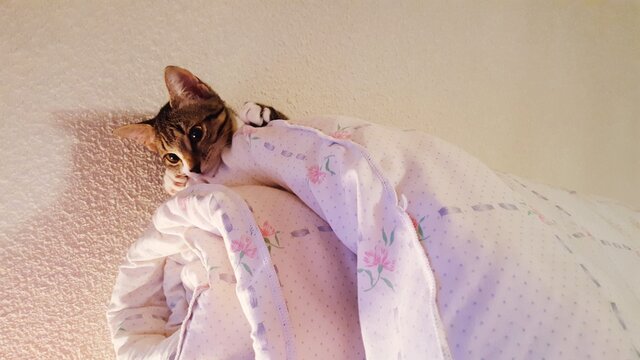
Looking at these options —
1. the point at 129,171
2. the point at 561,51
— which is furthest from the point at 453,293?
the point at 561,51

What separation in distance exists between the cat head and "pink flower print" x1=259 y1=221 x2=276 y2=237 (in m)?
0.26

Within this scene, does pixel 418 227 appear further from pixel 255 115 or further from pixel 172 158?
pixel 172 158

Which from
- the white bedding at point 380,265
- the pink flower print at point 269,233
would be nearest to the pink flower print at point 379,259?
the white bedding at point 380,265

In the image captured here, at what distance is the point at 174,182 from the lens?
810 mm

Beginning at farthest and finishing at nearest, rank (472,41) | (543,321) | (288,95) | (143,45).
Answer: (472,41)
(288,95)
(143,45)
(543,321)

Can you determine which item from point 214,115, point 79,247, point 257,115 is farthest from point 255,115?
point 79,247

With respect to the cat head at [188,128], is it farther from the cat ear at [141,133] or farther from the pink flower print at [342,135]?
the pink flower print at [342,135]

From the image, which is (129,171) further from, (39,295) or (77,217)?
A: (39,295)

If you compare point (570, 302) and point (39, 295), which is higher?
point (570, 302)

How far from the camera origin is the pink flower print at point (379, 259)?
467mm

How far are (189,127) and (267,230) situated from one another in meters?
0.39

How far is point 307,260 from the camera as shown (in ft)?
1.74

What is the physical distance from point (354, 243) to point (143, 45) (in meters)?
0.56

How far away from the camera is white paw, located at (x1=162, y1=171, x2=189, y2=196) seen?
31.5 inches
